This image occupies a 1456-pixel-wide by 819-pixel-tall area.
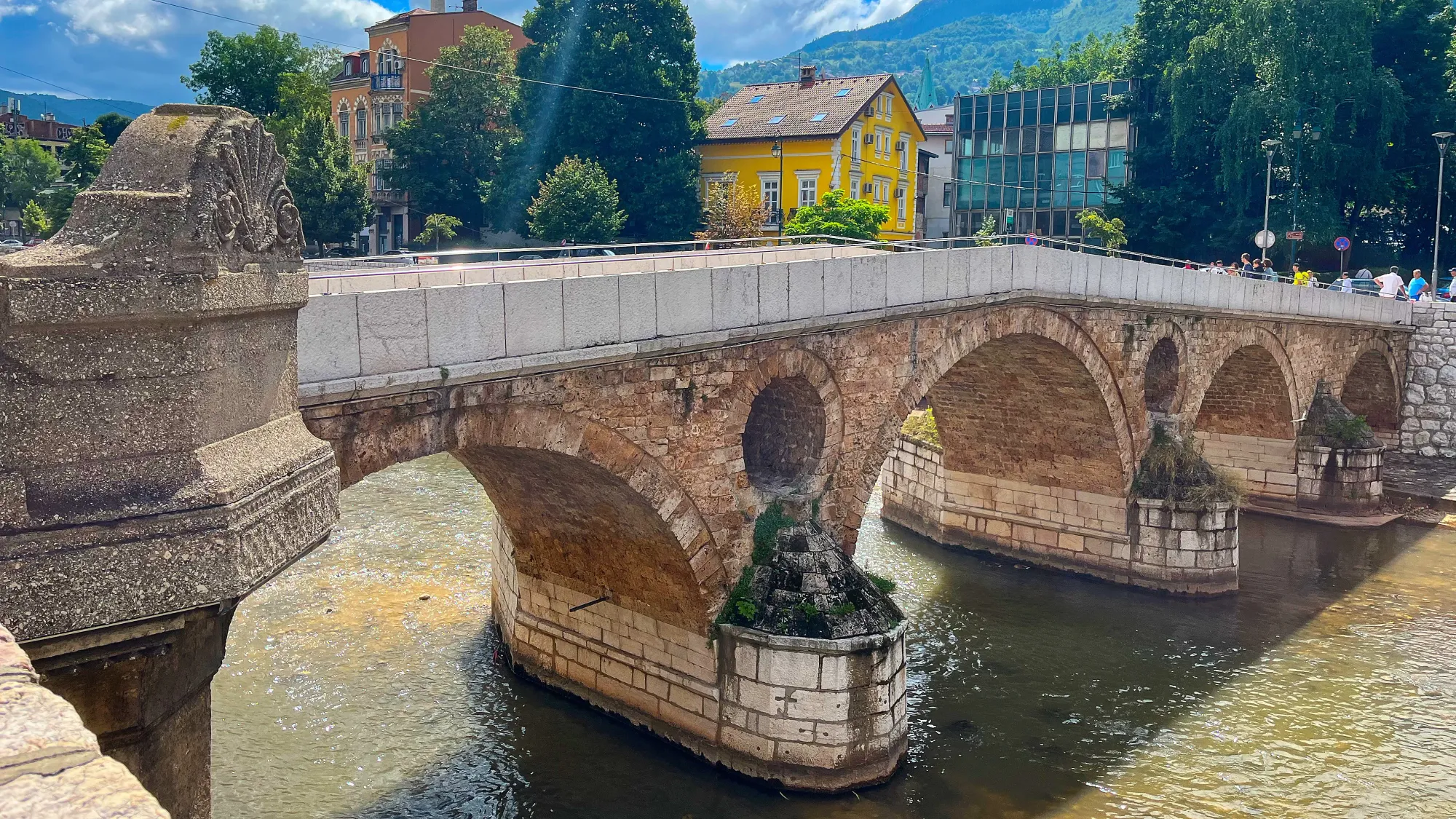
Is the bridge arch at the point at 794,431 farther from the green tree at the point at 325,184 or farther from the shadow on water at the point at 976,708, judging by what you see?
the green tree at the point at 325,184

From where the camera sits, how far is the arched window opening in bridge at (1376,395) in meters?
25.9

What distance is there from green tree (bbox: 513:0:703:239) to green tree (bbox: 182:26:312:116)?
28.6 feet

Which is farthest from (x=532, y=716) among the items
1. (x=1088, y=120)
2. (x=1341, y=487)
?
(x=1088, y=120)

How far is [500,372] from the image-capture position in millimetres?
7945

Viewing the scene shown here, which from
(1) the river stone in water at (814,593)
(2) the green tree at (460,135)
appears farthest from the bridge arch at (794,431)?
(2) the green tree at (460,135)

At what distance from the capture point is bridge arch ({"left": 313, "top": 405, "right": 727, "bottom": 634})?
24.9ft

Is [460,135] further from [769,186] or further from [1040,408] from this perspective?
[1040,408]

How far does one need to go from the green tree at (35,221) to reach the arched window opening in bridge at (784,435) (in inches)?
992

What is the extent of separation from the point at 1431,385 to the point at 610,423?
79.4 ft

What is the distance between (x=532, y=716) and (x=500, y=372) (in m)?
5.19

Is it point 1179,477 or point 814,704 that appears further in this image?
point 1179,477

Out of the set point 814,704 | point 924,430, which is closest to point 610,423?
point 814,704

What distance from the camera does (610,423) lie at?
30.0ft

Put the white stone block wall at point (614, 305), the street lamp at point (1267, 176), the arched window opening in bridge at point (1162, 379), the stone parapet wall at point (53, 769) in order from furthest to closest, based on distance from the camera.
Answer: the street lamp at point (1267, 176) → the arched window opening in bridge at point (1162, 379) → the white stone block wall at point (614, 305) → the stone parapet wall at point (53, 769)
